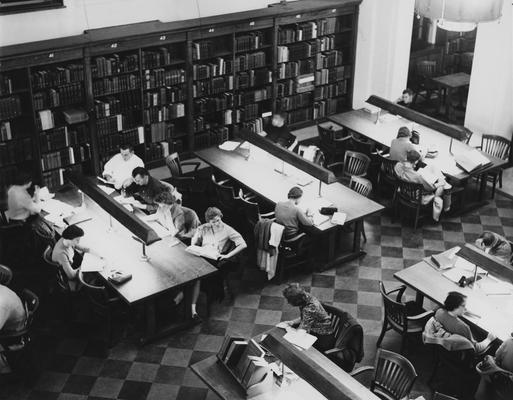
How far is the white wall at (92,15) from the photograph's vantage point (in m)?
9.51

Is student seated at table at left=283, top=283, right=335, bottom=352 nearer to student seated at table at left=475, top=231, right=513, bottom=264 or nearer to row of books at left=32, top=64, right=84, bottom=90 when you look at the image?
student seated at table at left=475, top=231, right=513, bottom=264

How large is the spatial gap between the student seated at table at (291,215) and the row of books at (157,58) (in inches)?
130

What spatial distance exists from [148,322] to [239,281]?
1606mm

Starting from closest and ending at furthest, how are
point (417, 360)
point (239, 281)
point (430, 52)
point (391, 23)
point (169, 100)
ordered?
point (417, 360) → point (239, 281) → point (169, 100) → point (391, 23) → point (430, 52)

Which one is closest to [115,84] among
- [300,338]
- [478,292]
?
[300,338]

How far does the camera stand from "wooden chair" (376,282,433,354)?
732 centimetres

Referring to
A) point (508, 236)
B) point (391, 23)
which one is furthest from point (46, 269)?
point (391, 23)

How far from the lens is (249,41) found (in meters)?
11.7

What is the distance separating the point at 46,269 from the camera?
9289 millimetres

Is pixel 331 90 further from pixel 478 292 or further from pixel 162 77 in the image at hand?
pixel 478 292

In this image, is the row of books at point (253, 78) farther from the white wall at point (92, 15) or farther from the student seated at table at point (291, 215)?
the student seated at table at point (291, 215)

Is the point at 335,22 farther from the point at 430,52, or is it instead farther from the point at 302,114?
the point at 430,52

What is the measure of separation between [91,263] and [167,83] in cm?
402

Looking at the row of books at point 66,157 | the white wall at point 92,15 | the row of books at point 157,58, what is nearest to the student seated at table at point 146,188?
the row of books at point 66,157
